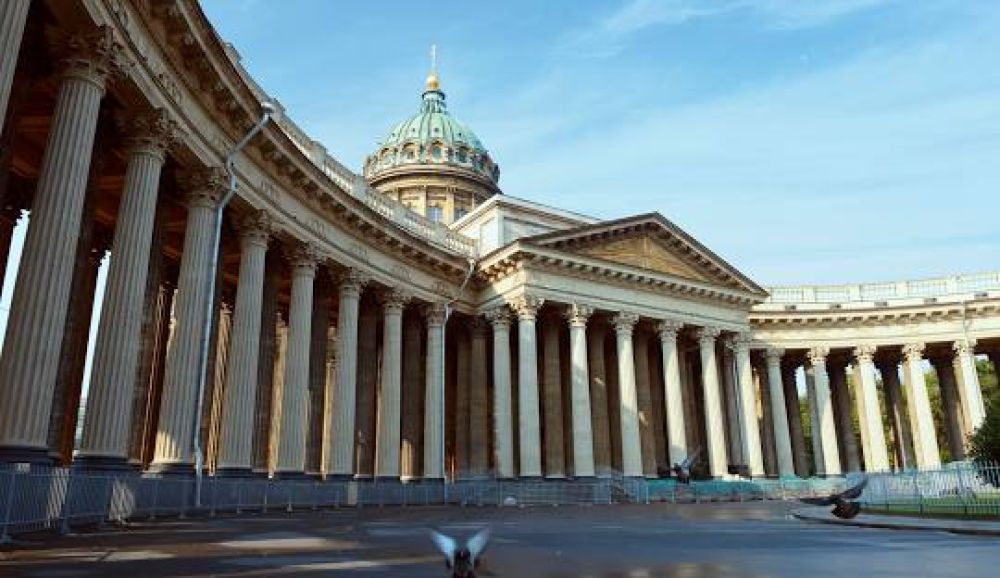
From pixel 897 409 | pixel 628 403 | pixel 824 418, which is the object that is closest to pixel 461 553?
pixel 628 403

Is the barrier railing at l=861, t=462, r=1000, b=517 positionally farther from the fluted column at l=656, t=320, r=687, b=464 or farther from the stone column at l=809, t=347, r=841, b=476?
the stone column at l=809, t=347, r=841, b=476

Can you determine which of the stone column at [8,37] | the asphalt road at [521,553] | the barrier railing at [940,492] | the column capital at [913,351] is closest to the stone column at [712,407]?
the column capital at [913,351]

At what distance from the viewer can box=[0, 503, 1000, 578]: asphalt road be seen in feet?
25.1

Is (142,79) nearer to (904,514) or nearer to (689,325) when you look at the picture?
(904,514)

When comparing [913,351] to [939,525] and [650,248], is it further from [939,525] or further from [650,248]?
[939,525]

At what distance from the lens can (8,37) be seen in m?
11.4

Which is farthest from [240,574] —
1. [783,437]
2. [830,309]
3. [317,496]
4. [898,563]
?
[830,309]

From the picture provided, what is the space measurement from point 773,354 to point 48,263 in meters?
41.6

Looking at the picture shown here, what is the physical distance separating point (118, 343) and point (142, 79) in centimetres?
573

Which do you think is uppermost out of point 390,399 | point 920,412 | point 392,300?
point 392,300

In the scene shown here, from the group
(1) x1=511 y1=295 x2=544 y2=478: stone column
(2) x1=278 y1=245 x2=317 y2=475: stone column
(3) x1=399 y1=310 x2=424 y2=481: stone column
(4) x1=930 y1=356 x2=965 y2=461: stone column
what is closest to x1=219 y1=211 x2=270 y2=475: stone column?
(2) x1=278 y1=245 x2=317 y2=475: stone column

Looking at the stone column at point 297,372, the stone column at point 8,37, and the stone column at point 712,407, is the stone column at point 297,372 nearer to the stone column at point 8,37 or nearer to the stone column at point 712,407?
the stone column at point 8,37

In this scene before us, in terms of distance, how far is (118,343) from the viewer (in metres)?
15.5

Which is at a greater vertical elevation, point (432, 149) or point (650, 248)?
point (432, 149)
